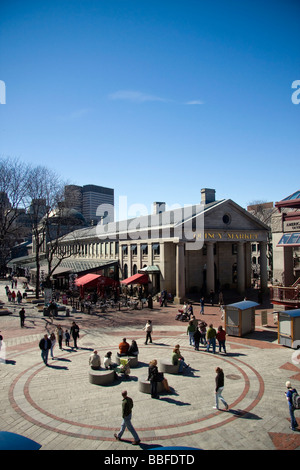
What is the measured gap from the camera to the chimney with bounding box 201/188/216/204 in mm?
43531

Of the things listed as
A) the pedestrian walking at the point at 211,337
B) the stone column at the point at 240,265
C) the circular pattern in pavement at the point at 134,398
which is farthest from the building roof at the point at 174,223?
the circular pattern in pavement at the point at 134,398

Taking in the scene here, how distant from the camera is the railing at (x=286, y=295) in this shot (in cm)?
2083

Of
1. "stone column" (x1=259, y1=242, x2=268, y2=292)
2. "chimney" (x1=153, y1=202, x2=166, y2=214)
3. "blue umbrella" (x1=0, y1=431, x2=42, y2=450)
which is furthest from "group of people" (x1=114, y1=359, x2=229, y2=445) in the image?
"chimney" (x1=153, y1=202, x2=166, y2=214)

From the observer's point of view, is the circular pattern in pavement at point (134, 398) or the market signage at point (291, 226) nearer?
the circular pattern in pavement at point (134, 398)

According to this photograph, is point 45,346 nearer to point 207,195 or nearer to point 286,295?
point 286,295

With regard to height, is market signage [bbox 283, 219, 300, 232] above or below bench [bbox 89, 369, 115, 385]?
above

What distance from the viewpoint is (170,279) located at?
124 feet

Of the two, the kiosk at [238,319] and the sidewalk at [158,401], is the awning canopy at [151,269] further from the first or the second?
the sidewalk at [158,401]

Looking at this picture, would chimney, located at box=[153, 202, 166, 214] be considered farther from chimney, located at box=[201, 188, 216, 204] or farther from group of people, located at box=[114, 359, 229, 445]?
group of people, located at box=[114, 359, 229, 445]

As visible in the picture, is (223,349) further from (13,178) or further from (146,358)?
(13,178)

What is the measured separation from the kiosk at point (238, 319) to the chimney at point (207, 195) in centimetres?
2459

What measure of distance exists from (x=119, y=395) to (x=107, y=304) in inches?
837

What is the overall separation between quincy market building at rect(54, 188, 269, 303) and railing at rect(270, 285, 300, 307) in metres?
13.3
